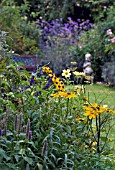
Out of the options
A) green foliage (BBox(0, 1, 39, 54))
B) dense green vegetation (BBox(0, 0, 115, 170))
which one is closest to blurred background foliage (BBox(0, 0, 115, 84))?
green foliage (BBox(0, 1, 39, 54))

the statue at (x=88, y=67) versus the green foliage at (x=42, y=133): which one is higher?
the green foliage at (x=42, y=133)

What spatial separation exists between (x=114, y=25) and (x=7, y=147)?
7847mm

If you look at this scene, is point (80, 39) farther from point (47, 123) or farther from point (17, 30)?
point (47, 123)

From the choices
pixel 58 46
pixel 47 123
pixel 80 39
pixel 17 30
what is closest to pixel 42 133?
pixel 47 123

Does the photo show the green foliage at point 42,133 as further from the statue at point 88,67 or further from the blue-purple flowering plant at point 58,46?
the blue-purple flowering plant at point 58,46

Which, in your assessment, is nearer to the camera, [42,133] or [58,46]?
[42,133]

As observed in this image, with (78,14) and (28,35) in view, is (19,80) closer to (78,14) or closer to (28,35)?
(28,35)

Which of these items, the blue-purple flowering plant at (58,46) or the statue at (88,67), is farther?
the blue-purple flowering plant at (58,46)

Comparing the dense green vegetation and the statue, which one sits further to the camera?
the statue

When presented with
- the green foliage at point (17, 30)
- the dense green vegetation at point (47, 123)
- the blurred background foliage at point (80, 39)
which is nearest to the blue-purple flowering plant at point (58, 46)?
the blurred background foliage at point (80, 39)

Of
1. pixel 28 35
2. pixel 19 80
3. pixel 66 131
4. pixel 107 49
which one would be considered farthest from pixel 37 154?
pixel 28 35

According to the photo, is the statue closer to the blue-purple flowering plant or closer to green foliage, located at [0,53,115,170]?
the blue-purple flowering plant

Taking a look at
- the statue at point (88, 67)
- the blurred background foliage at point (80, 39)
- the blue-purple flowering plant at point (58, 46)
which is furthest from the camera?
the blue-purple flowering plant at point (58, 46)

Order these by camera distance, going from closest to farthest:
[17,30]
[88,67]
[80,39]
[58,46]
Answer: [88,67] < [17,30] < [58,46] < [80,39]
